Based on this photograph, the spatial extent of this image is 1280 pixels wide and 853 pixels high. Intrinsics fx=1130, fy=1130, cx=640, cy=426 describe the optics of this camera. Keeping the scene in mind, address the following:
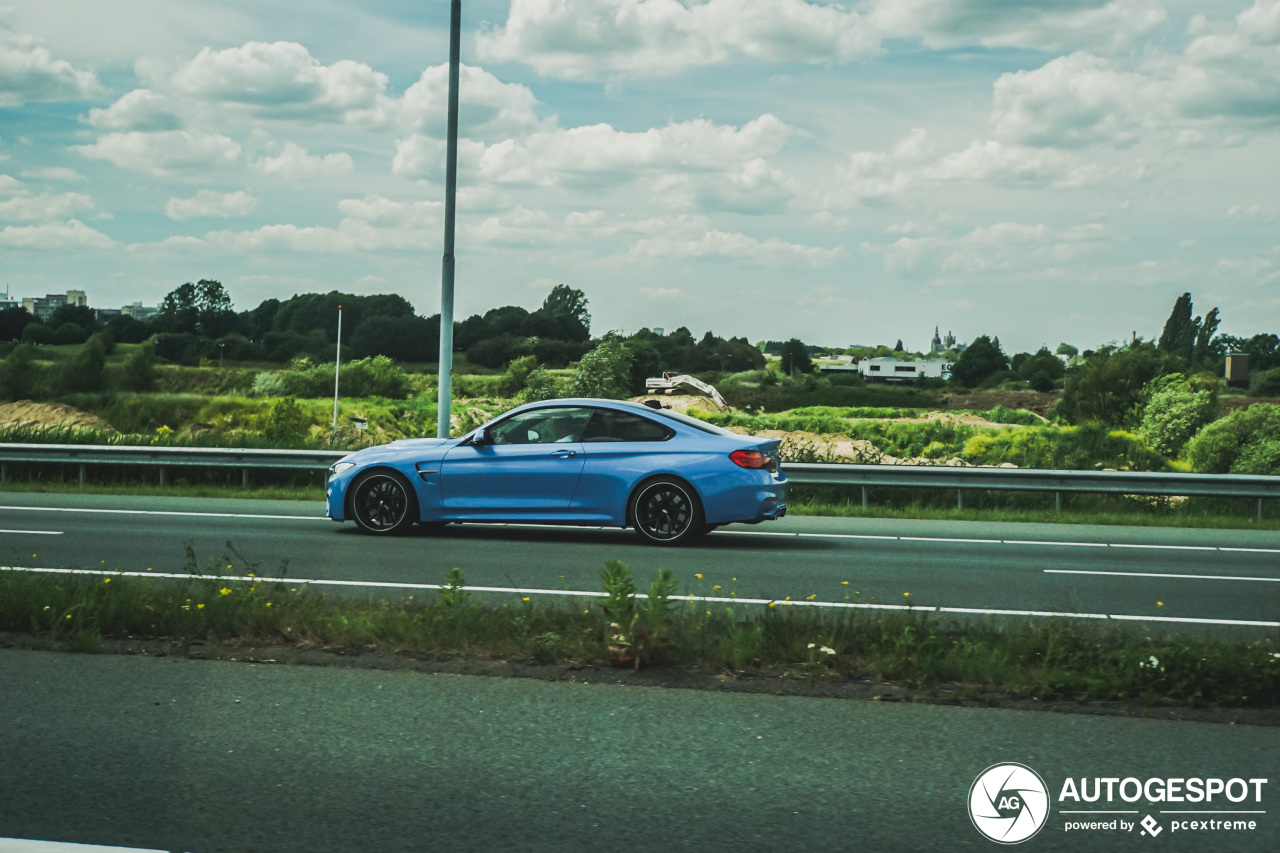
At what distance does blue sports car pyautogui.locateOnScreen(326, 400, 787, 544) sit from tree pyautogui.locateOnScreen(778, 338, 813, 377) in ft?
249

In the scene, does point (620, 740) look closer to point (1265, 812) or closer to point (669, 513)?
point (1265, 812)

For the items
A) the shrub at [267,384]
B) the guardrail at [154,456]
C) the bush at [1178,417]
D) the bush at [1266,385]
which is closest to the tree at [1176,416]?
the bush at [1178,417]

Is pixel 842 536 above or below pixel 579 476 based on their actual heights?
below

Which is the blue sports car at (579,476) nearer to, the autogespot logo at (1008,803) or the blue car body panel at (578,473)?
the blue car body panel at (578,473)

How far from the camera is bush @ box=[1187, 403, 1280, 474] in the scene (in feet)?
177

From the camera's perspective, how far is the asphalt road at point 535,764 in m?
3.95

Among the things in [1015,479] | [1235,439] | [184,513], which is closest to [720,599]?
[184,513]

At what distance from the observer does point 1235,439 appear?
56.8 meters

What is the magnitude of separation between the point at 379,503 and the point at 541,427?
1950 mm

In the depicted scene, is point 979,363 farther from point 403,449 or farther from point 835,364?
point 403,449

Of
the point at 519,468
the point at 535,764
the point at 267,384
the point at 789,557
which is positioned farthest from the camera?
the point at 267,384

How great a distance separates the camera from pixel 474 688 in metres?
5.79

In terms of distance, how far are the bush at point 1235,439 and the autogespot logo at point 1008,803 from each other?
53.9m

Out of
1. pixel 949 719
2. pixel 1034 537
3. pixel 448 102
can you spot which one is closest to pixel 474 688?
pixel 949 719
